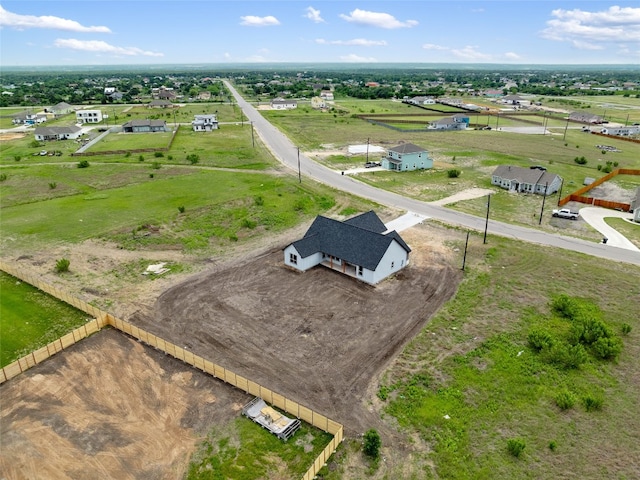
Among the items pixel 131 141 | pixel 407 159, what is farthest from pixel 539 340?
pixel 131 141

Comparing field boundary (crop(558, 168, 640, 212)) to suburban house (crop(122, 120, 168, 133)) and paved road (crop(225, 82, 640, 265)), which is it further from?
suburban house (crop(122, 120, 168, 133))

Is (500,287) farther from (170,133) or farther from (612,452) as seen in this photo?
(170,133)

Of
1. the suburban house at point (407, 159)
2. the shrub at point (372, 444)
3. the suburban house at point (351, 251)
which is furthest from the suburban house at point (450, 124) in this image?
the shrub at point (372, 444)

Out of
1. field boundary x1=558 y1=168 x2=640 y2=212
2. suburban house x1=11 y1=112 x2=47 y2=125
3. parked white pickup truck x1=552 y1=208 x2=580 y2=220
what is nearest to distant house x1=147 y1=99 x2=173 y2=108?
suburban house x1=11 y1=112 x2=47 y2=125

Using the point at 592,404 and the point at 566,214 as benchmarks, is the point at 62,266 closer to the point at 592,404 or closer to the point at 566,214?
the point at 592,404

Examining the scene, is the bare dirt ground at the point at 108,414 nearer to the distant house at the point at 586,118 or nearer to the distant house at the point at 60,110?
the distant house at the point at 586,118
